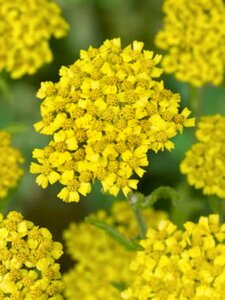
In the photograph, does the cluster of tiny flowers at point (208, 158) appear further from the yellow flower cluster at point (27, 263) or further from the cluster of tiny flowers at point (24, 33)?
the cluster of tiny flowers at point (24, 33)

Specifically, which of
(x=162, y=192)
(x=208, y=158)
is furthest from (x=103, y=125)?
(x=208, y=158)

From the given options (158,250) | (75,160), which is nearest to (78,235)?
(158,250)

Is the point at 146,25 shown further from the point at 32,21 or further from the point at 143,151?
the point at 143,151

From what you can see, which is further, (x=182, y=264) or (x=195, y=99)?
(x=195, y=99)

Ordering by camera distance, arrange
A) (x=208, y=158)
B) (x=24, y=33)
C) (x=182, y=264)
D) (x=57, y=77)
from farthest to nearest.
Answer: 1. (x=57, y=77)
2. (x=24, y=33)
3. (x=208, y=158)
4. (x=182, y=264)

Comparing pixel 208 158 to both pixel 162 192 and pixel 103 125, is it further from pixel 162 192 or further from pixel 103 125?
pixel 103 125

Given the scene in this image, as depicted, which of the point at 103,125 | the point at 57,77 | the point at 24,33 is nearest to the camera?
the point at 103,125
